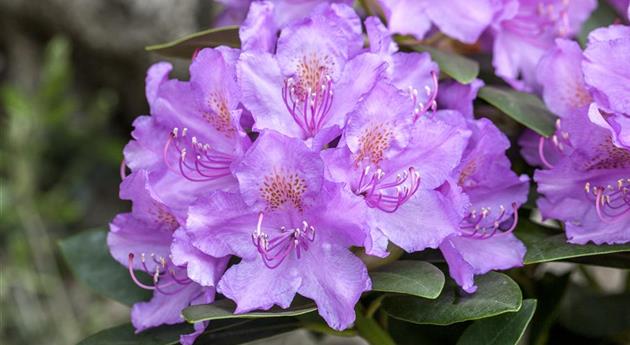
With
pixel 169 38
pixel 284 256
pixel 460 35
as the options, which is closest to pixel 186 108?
pixel 284 256

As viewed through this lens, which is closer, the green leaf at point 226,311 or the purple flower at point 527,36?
the green leaf at point 226,311

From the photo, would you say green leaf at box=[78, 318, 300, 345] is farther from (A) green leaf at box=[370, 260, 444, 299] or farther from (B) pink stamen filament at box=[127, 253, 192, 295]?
(A) green leaf at box=[370, 260, 444, 299]

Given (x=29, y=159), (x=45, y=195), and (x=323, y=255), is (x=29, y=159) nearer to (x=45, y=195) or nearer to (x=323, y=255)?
(x=45, y=195)

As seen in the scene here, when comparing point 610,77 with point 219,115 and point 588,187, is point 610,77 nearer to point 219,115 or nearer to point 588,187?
point 588,187

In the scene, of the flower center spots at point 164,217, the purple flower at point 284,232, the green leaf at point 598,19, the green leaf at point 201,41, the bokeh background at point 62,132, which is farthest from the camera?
the bokeh background at point 62,132

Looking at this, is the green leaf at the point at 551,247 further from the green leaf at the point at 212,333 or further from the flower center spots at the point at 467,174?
the green leaf at the point at 212,333

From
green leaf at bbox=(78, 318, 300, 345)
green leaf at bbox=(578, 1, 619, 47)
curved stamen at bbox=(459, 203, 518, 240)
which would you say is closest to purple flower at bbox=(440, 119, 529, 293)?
Result: curved stamen at bbox=(459, 203, 518, 240)

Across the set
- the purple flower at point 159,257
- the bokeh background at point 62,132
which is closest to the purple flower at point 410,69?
the purple flower at point 159,257

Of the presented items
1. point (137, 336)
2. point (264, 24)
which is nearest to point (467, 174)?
point (264, 24)
